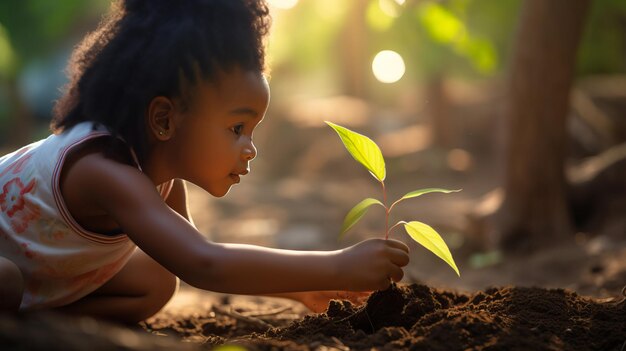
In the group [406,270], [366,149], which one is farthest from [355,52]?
[366,149]

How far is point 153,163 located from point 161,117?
17 centimetres

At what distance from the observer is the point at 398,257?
6.15ft

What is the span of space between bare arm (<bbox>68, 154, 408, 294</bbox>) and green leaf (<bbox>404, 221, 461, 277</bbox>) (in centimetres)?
5

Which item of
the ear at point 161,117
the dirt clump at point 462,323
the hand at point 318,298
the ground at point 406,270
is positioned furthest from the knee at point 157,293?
the ear at point 161,117

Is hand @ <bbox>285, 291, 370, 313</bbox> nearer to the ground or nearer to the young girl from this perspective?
the ground

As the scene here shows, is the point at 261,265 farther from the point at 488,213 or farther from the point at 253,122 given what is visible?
the point at 488,213

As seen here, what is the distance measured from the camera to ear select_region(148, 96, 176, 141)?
2.01 m

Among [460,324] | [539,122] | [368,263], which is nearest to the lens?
[460,324]

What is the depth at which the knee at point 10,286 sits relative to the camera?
6.70 feet

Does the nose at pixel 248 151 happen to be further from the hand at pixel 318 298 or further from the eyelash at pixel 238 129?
the hand at pixel 318 298

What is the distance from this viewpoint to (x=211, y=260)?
1794 mm

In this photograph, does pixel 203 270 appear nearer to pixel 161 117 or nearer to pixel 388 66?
pixel 161 117

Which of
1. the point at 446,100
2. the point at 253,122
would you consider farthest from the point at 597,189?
the point at 446,100

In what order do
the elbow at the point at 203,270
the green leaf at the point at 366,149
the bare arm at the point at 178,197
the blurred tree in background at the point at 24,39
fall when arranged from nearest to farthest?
the elbow at the point at 203,270
the green leaf at the point at 366,149
the bare arm at the point at 178,197
the blurred tree in background at the point at 24,39
